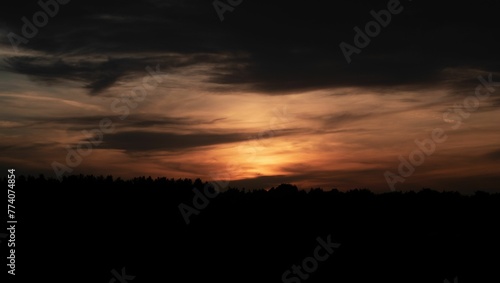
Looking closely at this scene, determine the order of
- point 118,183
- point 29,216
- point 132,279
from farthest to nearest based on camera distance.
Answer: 1. point 118,183
2. point 29,216
3. point 132,279

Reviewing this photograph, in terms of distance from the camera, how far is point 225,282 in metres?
16.8

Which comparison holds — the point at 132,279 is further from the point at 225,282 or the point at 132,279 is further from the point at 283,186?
the point at 283,186

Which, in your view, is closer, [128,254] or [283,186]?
[128,254]

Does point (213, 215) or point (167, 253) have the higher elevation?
point (213, 215)

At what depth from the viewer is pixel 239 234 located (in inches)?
757

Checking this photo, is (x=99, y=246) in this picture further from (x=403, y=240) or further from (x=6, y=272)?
(x=403, y=240)

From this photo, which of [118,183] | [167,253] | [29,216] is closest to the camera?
[167,253]

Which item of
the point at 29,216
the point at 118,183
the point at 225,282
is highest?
the point at 118,183

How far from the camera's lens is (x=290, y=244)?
61.3ft

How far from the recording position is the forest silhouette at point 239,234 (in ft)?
56.6

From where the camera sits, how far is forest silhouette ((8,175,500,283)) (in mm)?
17250

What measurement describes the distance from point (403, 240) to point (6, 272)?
458 inches

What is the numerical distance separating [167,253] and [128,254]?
1118 millimetres

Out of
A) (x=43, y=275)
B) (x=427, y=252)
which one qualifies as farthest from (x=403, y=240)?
(x=43, y=275)
